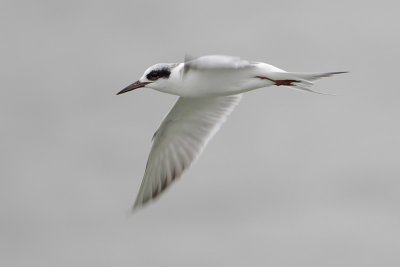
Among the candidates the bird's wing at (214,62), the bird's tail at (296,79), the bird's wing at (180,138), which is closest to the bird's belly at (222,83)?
the bird's tail at (296,79)

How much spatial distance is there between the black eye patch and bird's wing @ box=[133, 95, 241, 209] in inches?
25.7

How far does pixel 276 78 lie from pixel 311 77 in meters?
0.19

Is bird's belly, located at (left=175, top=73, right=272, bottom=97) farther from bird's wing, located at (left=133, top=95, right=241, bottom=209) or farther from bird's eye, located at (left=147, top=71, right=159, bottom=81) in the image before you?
bird's wing, located at (left=133, top=95, right=241, bottom=209)

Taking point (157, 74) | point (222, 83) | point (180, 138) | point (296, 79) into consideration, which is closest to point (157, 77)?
point (157, 74)

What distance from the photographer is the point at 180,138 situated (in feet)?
24.0

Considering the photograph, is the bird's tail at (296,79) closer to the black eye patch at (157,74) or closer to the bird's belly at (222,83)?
the bird's belly at (222,83)

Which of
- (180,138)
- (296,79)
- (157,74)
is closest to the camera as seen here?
(296,79)

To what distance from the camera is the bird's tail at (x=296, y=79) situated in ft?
20.5

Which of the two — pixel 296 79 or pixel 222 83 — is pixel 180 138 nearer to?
pixel 222 83

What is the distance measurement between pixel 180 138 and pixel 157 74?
900mm

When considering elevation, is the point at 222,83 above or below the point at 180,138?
above

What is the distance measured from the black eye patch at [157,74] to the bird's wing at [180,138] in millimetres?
654

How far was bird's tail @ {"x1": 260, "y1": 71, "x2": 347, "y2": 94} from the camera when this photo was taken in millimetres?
6238

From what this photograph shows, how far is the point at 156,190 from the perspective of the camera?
7.22m
